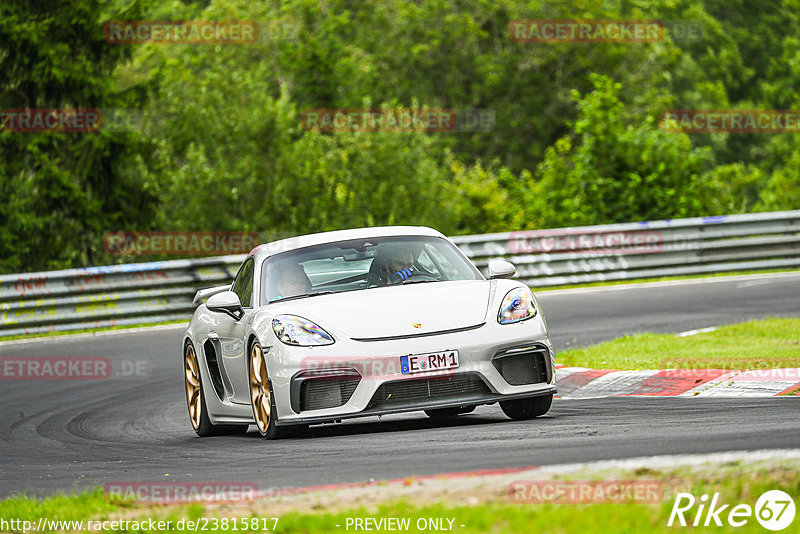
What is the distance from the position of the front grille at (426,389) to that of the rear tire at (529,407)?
0.63 meters

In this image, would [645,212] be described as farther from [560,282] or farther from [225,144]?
[225,144]

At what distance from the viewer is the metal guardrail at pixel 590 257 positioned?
2020cm

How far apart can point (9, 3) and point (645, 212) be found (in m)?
13.8

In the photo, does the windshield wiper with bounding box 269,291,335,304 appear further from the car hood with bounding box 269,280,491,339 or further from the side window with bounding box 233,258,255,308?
the side window with bounding box 233,258,255,308

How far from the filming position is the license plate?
8281 millimetres

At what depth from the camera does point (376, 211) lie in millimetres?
30875

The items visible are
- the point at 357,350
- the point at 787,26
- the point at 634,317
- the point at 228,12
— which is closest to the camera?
the point at 357,350

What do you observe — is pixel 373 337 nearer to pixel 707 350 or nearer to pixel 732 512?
pixel 732 512

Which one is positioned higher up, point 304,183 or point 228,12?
point 228,12

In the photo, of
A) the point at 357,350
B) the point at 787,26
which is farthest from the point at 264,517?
the point at 787,26

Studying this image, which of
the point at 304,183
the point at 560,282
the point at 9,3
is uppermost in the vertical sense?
the point at 9,3

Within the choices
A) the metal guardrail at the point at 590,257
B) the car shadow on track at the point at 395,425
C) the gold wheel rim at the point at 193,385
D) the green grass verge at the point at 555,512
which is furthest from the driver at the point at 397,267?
the metal guardrail at the point at 590,257

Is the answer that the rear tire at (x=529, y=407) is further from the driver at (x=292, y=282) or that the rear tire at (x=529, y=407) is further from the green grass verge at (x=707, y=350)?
the green grass verge at (x=707, y=350)

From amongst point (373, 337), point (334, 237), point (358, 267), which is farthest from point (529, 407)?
point (334, 237)
